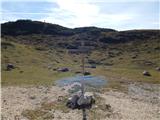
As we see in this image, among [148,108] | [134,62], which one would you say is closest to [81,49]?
[148,108]

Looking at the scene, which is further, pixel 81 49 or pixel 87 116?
pixel 87 116

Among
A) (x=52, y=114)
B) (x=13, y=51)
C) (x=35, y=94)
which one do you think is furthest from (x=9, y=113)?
(x=13, y=51)

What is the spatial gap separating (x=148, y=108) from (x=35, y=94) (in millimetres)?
22883

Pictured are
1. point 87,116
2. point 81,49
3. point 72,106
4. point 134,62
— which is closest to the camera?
point 81,49

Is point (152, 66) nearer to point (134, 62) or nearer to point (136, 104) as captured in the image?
point (134, 62)

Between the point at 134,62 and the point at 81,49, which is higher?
the point at 81,49

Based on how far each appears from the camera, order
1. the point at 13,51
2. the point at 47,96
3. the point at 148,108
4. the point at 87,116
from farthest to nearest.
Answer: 1. the point at 13,51
2. the point at 47,96
3. the point at 148,108
4. the point at 87,116

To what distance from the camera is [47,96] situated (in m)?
63.5

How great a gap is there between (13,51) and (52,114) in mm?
132821

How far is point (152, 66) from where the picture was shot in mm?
180875

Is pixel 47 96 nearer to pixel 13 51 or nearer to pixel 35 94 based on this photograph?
pixel 35 94

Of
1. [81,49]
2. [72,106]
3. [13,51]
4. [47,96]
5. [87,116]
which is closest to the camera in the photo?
[81,49]

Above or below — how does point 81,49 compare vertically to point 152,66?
above

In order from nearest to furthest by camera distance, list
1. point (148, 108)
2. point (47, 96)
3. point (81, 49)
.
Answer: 1. point (81, 49)
2. point (148, 108)
3. point (47, 96)
